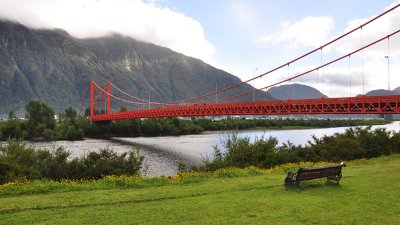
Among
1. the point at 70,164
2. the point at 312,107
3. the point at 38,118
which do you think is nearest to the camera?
the point at 70,164

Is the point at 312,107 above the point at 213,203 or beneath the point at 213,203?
above

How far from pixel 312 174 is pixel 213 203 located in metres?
3.84

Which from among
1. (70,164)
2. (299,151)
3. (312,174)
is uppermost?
(312,174)

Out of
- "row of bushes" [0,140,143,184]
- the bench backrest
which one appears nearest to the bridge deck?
the bench backrest

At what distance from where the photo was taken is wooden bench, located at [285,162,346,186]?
1193cm

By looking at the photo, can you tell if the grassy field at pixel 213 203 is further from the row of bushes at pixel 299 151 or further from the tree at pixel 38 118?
the tree at pixel 38 118

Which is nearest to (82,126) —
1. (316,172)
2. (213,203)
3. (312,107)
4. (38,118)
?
(38,118)

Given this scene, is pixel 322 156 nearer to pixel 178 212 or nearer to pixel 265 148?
pixel 265 148

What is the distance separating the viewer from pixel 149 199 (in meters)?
11.0

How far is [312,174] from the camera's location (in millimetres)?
12117

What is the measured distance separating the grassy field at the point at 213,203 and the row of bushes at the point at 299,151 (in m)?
9.79

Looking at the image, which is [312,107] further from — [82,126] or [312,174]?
[82,126]

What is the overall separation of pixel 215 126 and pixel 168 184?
89881 mm

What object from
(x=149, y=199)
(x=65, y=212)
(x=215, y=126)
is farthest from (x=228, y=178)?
(x=215, y=126)
